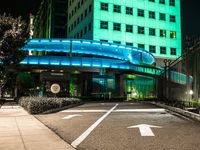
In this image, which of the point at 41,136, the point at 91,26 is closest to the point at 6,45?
the point at 41,136

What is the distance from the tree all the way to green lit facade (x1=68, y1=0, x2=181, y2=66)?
43.0 metres

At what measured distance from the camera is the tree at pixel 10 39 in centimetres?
2384

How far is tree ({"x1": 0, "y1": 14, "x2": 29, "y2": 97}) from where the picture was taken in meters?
23.8

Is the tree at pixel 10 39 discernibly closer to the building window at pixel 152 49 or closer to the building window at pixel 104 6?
the building window at pixel 104 6

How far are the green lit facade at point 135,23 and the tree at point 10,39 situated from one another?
4304 centimetres

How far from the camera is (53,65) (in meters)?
50.2

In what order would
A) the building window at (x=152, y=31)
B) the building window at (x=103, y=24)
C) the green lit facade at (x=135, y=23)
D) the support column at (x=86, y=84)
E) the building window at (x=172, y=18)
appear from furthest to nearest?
the building window at (x=172, y=18) → the building window at (x=152, y=31) → the green lit facade at (x=135, y=23) → the building window at (x=103, y=24) → the support column at (x=86, y=84)

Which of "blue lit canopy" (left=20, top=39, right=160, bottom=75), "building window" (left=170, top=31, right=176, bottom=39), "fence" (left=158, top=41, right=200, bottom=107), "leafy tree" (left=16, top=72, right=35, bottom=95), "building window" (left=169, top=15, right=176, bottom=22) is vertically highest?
"building window" (left=169, top=15, right=176, bottom=22)

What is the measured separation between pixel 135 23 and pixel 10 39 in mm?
54601

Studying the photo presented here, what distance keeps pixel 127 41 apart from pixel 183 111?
195 ft

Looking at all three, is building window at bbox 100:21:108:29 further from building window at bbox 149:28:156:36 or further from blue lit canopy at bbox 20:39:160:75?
building window at bbox 149:28:156:36

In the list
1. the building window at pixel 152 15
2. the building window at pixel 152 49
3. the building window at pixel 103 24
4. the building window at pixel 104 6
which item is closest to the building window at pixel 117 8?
the building window at pixel 104 6

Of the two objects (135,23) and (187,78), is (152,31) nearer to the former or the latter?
(135,23)

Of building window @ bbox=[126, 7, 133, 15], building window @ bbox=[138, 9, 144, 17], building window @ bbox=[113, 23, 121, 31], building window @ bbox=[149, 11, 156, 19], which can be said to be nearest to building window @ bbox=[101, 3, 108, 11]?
building window @ bbox=[113, 23, 121, 31]
